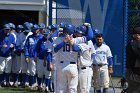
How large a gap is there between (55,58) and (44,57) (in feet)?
12.3

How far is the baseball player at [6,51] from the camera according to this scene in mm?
19438

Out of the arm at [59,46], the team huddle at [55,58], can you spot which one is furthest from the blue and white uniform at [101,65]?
the arm at [59,46]

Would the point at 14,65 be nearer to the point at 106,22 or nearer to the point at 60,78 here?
the point at 106,22

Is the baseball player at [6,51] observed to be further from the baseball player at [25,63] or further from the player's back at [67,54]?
the player's back at [67,54]

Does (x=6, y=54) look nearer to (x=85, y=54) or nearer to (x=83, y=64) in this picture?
(x=85, y=54)

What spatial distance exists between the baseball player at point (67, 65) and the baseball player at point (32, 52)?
4.55 meters

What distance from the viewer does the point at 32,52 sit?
18.9 meters

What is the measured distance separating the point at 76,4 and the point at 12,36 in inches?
105

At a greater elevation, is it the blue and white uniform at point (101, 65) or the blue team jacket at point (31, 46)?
the blue team jacket at point (31, 46)

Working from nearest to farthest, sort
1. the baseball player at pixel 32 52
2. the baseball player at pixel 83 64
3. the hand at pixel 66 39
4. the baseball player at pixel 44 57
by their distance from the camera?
the hand at pixel 66 39, the baseball player at pixel 83 64, the baseball player at pixel 44 57, the baseball player at pixel 32 52

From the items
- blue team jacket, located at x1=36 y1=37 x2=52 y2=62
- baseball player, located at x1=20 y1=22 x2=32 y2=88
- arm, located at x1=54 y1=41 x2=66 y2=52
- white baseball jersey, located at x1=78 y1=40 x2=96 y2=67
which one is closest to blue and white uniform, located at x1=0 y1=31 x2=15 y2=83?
baseball player, located at x1=20 y1=22 x2=32 y2=88

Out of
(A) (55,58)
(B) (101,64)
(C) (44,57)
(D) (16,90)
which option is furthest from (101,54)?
(D) (16,90)

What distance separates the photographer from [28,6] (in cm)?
2844

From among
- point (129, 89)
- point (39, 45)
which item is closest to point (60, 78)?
point (129, 89)
